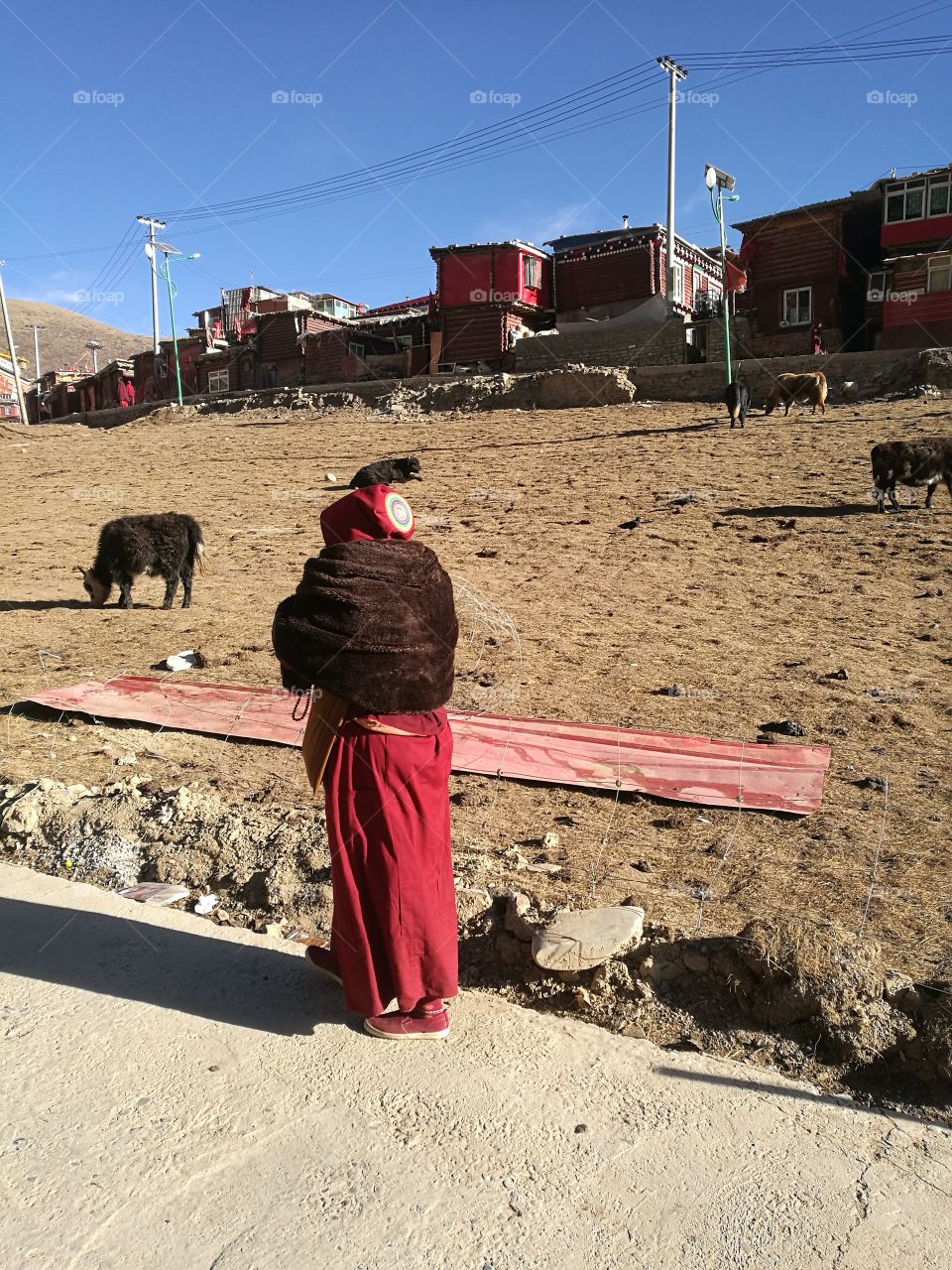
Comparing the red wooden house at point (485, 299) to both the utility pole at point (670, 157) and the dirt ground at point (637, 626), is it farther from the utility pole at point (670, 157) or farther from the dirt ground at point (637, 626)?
the dirt ground at point (637, 626)

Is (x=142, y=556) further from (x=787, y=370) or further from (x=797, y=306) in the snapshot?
(x=797, y=306)

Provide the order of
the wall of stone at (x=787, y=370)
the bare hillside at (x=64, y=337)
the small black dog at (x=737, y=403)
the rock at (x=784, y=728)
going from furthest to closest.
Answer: the bare hillside at (x=64, y=337), the wall of stone at (x=787, y=370), the small black dog at (x=737, y=403), the rock at (x=784, y=728)

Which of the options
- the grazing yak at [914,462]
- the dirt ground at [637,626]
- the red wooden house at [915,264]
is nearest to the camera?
the dirt ground at [637,626]

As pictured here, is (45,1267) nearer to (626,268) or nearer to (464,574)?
(464,574)

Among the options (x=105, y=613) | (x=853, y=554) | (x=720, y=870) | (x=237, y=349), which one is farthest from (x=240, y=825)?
(x=237, y=349)

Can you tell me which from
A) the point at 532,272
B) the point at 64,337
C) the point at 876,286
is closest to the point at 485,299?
the point at 532,272

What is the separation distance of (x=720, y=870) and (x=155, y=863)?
2.34 m

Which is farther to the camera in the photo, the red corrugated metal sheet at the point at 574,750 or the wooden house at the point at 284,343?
the wooden house at the point at 284,343

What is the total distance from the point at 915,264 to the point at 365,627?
29.4 m

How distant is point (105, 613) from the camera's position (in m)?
9.34

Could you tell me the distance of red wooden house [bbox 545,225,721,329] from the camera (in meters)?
33.9

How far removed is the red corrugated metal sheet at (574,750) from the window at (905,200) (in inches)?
1139

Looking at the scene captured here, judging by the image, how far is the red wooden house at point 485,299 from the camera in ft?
112

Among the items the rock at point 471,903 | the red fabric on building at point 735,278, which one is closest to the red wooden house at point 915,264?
the red fabric on building at point 735,278
